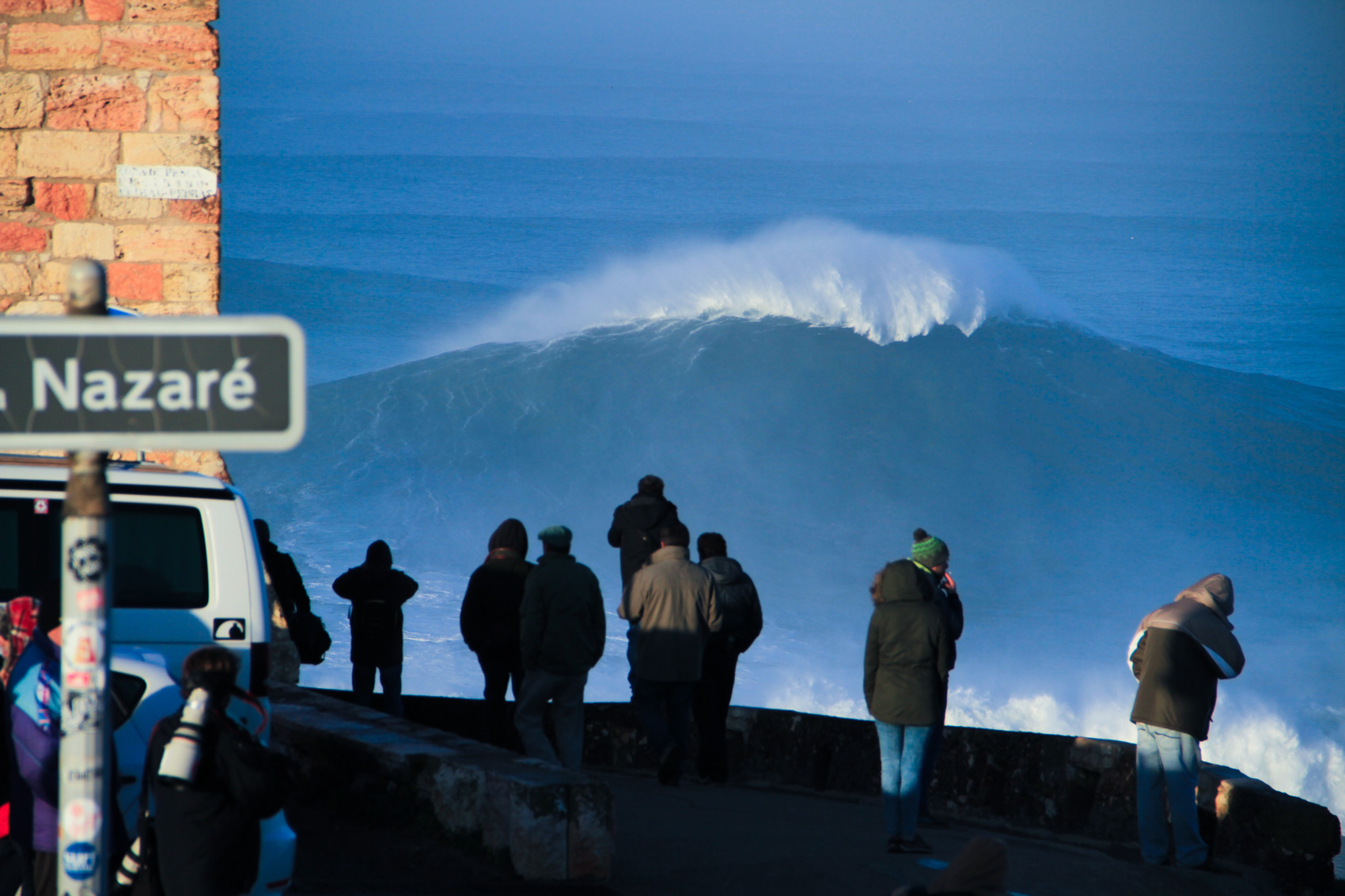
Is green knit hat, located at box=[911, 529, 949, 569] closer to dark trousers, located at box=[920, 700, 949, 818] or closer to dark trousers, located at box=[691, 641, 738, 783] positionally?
dark trousers, located at box=[920, 700, 949, 818]

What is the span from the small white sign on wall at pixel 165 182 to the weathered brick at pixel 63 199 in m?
0.21

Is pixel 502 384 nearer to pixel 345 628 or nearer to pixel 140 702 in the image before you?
pixel 345 628

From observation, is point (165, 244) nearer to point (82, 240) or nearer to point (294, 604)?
point (82, 240)

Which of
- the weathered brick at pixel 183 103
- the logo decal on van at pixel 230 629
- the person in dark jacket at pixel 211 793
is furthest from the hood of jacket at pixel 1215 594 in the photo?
the weathered brick at pixel 183 103

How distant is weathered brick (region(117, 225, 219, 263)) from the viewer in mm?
A: 7574

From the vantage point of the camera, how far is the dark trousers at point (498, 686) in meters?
7.19

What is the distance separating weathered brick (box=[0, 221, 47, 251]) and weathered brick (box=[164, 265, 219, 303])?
0.69 metres

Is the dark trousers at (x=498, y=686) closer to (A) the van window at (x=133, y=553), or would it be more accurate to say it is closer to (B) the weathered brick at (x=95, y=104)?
(A) the van window at (x=133, y=553)

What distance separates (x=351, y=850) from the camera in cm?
536

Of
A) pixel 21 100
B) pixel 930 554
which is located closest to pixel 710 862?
pixel 930 554

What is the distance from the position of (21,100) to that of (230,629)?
445 cm

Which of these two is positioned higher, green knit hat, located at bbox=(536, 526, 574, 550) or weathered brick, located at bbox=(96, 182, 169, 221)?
weathered brick, located at bbox=(96, 182, 169, 221)

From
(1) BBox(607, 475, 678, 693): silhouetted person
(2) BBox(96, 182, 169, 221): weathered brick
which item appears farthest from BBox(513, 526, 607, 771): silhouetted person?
(2) BBox(96, 182, 169, 221): weathered brick

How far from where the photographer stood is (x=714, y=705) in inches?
309
